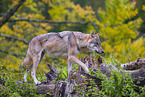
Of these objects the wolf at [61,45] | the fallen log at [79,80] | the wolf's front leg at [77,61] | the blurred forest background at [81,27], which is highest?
the blurred forest background at [81,27]

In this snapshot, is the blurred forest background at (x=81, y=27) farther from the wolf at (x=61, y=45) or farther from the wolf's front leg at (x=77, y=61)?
the wolf's front leg at (x=77, y=61)

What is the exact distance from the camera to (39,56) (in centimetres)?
557

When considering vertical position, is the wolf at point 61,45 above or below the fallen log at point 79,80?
above

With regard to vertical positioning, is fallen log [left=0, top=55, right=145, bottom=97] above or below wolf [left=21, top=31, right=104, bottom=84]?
below

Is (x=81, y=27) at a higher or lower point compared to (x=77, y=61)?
higher

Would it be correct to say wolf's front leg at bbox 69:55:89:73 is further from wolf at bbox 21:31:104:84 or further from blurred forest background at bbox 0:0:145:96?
blurred forest background at bbox 0:0:145:96

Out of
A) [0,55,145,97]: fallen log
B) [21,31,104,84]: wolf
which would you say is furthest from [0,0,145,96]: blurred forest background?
[0,55,145,97]: fallen log

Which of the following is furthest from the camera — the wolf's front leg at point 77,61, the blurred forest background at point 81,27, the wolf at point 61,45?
the blurred forest background at point 81,27

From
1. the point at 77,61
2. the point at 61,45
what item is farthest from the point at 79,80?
the point at 61,45

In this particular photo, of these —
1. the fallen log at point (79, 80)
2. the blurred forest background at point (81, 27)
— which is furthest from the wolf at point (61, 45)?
the blurred forest background at point (81, 27)

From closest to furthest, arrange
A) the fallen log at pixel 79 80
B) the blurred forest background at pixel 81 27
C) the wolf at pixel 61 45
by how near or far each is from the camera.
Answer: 1. the fallen log at pixel 79 80
2. the wolf at pixel 61 45
3. the blurred forest background at pixel 81 27

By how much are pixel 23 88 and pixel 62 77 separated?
4.06 feet

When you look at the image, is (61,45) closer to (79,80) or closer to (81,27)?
(79,80)

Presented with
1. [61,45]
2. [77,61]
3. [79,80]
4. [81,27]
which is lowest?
[79,80]
